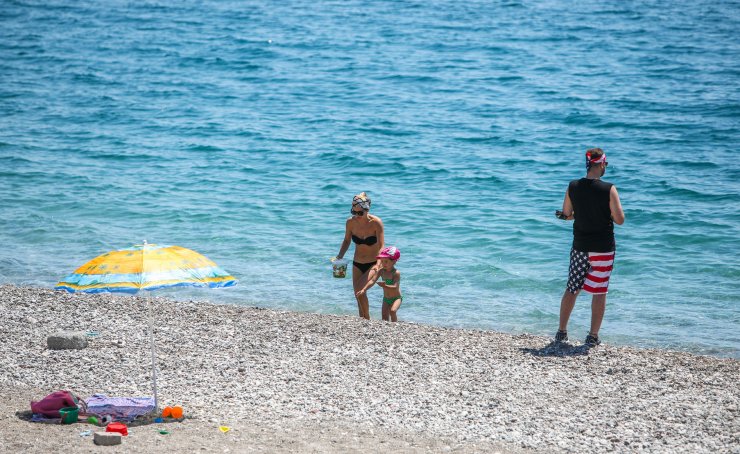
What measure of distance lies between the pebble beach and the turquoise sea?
2.32 metres

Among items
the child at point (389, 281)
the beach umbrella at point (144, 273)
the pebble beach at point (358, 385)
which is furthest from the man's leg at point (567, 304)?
the beach umbrella at point (144, 273)

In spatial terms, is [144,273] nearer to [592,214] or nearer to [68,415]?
[68,415]

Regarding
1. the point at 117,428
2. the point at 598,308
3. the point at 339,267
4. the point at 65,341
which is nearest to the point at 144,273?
the point at 117,428

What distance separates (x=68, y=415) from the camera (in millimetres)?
7379

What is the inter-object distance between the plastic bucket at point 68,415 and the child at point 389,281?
4.09 meters

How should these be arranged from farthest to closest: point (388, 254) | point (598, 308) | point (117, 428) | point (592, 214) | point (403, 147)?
point (403, 147) < point (388, 254) < point (598, 308) < point (592, 214) < point (117, 428)

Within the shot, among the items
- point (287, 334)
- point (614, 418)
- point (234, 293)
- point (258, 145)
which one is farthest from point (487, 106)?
point (614, 418)

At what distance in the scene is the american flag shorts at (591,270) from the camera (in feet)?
30.2

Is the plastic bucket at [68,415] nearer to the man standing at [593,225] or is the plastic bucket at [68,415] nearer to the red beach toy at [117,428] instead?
the red beach toy at [117,428]

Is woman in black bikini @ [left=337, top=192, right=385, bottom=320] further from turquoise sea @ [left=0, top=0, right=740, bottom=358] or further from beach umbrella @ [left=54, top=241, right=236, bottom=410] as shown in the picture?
beach umbrella @ [left=54, top=241, right=236, bottom=410]

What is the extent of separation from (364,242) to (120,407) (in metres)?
3.97

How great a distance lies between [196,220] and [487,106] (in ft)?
34.0

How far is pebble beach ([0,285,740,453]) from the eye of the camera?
7188mm


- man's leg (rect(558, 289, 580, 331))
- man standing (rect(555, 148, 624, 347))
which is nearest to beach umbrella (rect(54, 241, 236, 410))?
man standing (rect(555, 148, 624, 347))
